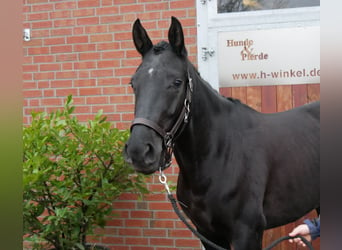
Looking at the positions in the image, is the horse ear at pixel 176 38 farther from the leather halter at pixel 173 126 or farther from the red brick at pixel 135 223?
the red brick at pixel 135 223

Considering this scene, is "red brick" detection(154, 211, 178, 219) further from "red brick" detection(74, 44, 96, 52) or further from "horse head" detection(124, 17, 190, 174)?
"horse head" detection(124, 17, 190, 174)

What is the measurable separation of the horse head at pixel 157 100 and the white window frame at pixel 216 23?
1.59m

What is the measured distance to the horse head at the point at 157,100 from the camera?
1954 millimetres

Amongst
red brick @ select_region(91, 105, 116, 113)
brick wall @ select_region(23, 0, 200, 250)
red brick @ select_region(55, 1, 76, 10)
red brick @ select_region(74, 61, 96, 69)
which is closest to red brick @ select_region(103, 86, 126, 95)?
brick wall @ select_region(23, 0, 200, 250)

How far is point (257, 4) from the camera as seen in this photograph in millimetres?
3783

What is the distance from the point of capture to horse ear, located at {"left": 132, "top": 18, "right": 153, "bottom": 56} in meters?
2.35

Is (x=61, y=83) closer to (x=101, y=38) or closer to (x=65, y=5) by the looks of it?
(x=101, y=38)

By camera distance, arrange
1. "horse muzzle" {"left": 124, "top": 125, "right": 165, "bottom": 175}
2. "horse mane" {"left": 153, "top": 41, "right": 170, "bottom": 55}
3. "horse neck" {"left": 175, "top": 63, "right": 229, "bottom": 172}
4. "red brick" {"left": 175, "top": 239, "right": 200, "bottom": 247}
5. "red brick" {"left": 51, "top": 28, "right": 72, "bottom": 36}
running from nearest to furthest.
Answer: "horse muzzle" {"left": 124, "top": 125, "right": 165, "bottom": 175}
"horse mane" {"left": 153, "top": 41, "right": 170, "bottom": 55}
"horse neck" {"left": 175, "top": 63, "right": 229, "bottom": 172}
"red brick" {"left": 175, "top": 239, "right": 200, "bottom": 247}
"red brick" {"left": 51, "top": 28, "right": 72, "bottom": 36}

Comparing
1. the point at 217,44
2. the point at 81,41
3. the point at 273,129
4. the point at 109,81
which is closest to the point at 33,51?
the point at 81,41

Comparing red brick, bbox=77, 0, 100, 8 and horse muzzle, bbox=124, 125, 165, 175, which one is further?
red brick, bbox=77, 0, 100, 8

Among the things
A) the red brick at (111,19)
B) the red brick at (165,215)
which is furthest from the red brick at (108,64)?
the red brick at (165,215)

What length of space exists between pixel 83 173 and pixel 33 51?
5.20 feet

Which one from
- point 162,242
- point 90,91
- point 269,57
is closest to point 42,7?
point 90,91

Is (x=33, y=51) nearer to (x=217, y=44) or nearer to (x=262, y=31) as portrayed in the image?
(x=217, y=44)
